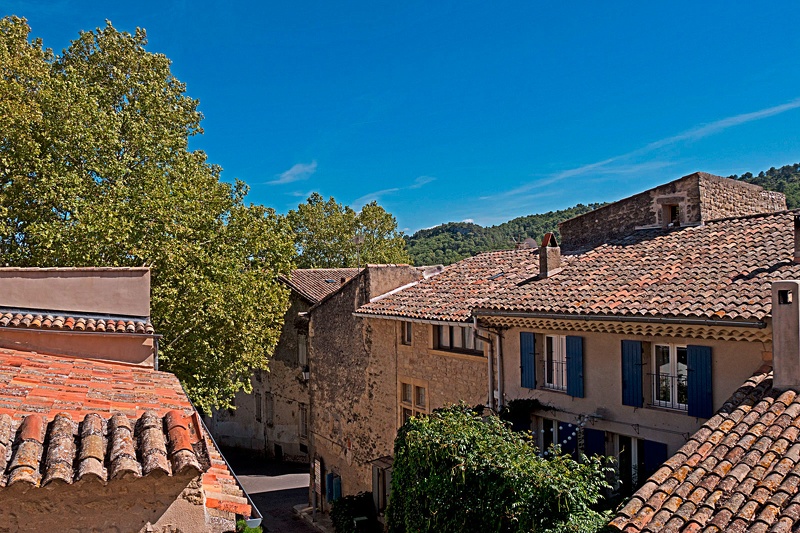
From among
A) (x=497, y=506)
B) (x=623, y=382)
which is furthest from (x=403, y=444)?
(x=623, y=382)

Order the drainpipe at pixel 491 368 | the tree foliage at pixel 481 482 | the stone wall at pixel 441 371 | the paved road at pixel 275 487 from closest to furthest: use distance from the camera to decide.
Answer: the tree foliage at pixel 481 482
the drainpipe at pixel 491 368
the stone wall at pixel 441 371
the paved road at pixel 275 487

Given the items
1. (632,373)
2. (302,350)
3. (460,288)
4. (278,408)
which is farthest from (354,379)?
(632,373)

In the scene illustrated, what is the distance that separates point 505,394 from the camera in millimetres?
13203

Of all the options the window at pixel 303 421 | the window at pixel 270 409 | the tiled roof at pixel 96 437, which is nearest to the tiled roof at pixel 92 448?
the tiled roof at pixel 96 437

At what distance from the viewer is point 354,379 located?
19.2 m

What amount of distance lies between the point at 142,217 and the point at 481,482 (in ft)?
43.2

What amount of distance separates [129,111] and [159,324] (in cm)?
841

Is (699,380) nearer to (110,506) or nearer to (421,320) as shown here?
(421,320)

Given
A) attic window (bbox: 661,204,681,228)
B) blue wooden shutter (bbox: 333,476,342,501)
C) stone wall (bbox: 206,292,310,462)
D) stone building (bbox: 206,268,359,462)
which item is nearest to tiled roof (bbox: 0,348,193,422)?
attic window (bbox: 661,204,681,228)

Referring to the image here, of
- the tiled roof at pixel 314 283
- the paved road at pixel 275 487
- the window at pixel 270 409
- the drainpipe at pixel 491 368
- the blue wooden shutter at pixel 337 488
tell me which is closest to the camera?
the drainpipe at pixel 491 368

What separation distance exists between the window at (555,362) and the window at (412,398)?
175 inches

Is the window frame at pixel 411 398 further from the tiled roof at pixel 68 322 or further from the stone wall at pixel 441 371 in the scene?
the tiled roof at pixel 68 322

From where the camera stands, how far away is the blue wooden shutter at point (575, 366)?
37.3 feet

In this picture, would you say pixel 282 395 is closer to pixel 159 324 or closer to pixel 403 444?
pixel 159 324
